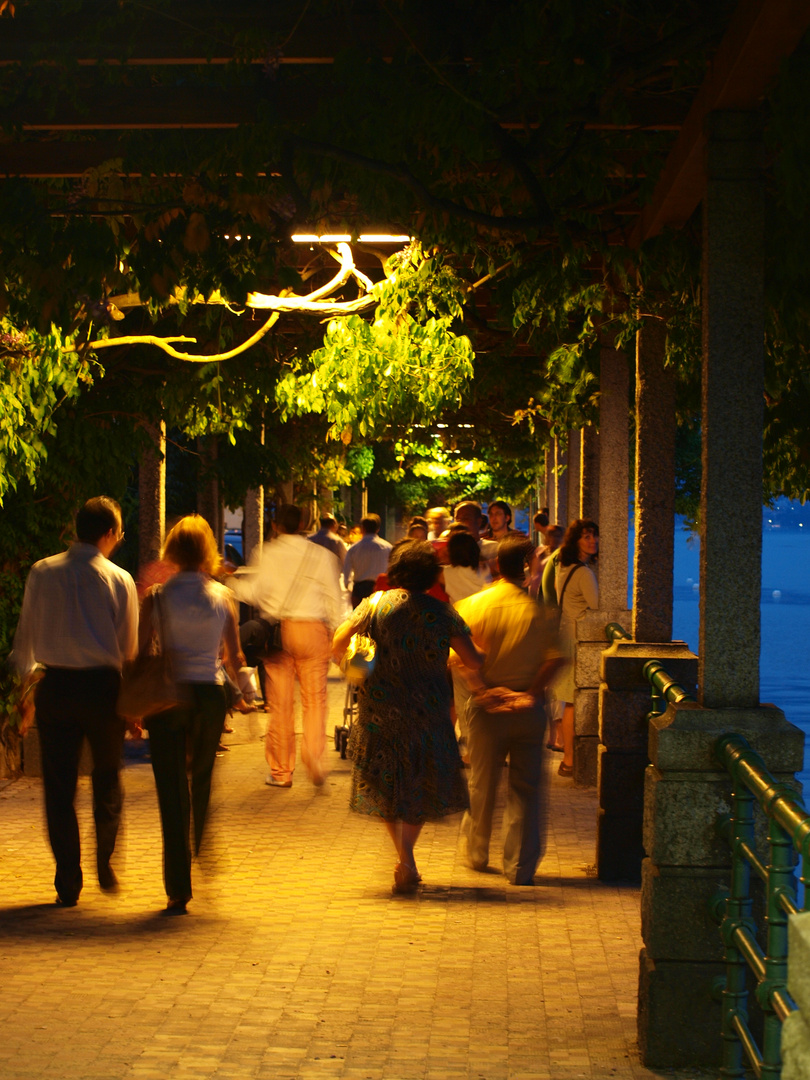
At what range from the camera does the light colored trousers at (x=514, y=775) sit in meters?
8.01

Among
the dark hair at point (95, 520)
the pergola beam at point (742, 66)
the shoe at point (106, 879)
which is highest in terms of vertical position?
the pergola beam at point (742, 66)

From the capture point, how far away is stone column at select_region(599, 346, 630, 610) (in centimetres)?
1179

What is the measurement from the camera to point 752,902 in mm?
4984

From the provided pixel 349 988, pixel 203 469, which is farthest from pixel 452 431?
pixel 349 988

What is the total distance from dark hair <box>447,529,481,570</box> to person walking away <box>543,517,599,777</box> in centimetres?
206

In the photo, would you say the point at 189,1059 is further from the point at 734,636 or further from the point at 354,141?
the point at 354,141

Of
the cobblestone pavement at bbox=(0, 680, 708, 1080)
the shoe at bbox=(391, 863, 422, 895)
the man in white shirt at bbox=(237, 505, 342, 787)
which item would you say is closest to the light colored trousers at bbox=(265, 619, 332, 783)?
the man in white shirt at bbox=(237, 505, 342, 787)

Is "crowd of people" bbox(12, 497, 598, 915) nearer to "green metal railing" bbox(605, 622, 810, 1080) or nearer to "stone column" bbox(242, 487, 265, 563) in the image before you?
"green metal railing" bbox(605, 622, 810, 1080)

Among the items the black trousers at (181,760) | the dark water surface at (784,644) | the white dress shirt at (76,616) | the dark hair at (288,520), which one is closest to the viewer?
the white dress shirt at (76,616)

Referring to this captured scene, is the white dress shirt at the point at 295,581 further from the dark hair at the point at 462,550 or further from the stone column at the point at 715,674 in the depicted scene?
the stone column at the point at 715,674

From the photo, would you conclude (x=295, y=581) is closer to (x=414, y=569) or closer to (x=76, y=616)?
(x=414, y=569)

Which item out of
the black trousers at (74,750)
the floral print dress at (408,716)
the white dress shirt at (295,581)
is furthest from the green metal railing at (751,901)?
the white dress shirt at (295,581)

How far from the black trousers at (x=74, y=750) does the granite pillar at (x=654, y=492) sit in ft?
10.0

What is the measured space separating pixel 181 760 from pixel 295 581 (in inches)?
144
